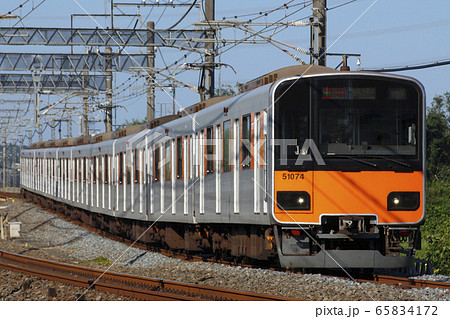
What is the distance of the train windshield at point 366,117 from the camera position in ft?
37.1

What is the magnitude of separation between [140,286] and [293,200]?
8.02 ft

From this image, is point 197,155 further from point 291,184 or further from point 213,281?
point 291,184

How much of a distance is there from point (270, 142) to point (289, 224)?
3.77ft

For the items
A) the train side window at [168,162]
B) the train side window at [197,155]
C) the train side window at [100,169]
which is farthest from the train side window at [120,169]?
the train side window at [197,155]

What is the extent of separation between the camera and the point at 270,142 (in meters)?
11.3

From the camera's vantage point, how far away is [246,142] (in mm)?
12398

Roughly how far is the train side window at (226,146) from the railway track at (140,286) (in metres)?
2.51

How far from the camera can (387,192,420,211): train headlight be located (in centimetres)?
1149

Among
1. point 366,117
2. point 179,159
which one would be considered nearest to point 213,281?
point 366,117

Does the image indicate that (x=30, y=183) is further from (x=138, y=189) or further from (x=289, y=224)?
(x=289, y=224)

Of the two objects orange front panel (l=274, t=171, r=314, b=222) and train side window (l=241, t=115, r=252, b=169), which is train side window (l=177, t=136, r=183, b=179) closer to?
train side window (l=241, t=115, r=252, b=169)

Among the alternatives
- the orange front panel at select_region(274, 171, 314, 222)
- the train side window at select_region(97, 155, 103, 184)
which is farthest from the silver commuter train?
the train side window at select_region(97, 155, 103, 184)

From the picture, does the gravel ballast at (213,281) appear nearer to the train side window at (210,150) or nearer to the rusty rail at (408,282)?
the rusty rail at (408,282)
